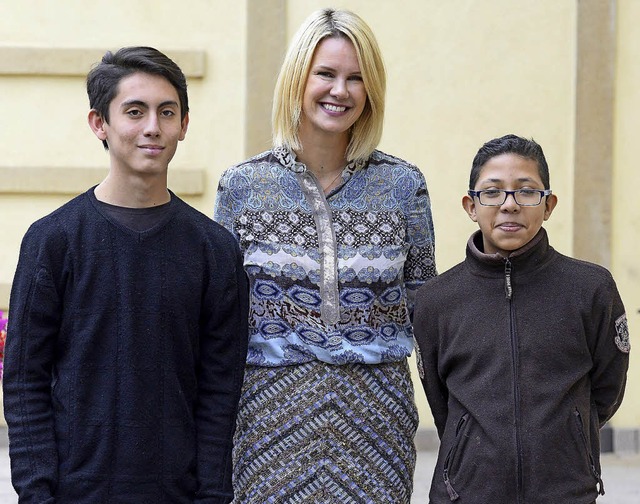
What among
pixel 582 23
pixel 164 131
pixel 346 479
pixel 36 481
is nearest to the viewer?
pixel 36 481

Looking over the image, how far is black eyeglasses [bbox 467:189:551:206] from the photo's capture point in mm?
3021

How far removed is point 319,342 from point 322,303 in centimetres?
10

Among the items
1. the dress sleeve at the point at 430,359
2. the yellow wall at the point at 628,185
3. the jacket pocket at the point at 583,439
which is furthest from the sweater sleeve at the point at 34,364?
the yellow wall at the point at 628,185

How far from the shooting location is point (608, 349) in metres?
2.96

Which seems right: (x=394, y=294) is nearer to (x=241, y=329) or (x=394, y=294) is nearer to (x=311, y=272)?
(x=311, y=272)

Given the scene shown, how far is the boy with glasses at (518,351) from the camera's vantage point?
9.45 ft

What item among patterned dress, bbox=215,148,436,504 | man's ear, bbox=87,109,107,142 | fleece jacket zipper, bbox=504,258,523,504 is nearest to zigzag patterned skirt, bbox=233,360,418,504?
patterned dress, bbox=215,148,436,504

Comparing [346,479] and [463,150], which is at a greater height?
[463,150]

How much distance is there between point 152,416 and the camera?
8.70 feet

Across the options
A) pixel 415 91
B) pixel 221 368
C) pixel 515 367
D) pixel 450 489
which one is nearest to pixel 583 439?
pixel 515 367

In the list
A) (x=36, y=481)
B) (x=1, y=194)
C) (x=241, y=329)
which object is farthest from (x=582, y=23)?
(x=36, y=481)

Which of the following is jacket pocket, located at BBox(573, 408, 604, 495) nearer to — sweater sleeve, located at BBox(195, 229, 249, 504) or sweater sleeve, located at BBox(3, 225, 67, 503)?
sweater sleeve, located at BBox(195, 229, 249, 504)

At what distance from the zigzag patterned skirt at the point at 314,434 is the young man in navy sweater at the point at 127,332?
0.93 feet

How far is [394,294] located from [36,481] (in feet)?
3.56
